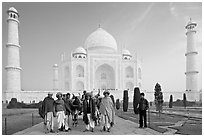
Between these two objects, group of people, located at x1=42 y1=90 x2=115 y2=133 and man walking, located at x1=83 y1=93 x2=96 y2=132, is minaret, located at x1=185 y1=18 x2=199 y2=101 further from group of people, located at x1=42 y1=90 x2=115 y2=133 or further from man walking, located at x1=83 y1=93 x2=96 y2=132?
man walking, located at x1=83 y1=93 x2=96 y2=132

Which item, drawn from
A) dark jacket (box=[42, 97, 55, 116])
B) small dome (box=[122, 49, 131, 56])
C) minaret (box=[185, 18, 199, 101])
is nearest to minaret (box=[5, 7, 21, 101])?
small dome (box=[122, 49, 131, 56])

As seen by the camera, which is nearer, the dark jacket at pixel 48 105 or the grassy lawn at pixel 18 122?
the dark jacket at pixel 48 105

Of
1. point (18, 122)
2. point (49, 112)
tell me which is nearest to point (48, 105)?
point (49, 112)

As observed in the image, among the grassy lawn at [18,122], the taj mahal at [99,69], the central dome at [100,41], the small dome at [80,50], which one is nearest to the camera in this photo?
the grassy lawn at [18,122]

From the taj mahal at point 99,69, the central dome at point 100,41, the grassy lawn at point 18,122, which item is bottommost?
the grassy lawn at point 18,122

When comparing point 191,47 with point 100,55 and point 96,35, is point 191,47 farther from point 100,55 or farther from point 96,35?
A: point 96,35

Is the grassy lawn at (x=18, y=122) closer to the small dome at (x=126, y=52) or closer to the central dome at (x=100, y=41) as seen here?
the central dome at (x=100, y=41)

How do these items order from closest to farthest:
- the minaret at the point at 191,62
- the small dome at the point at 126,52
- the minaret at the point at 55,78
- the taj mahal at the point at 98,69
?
the taj mahal at the point at 98,69 < the minaret at the point at 191,62 < the minaret at the point at 55,78 < the small dome at the point at 126,52

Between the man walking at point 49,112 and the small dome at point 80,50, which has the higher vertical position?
the small dome at point 80,50

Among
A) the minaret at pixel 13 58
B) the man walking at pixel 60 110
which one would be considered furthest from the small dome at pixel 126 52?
the man walking at pixel 60 110
